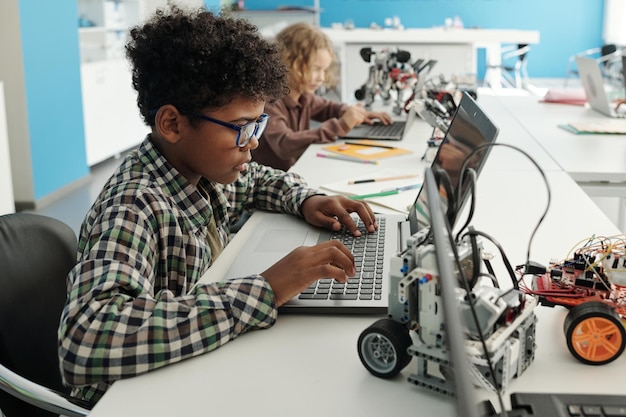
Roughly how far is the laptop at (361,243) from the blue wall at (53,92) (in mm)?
3042

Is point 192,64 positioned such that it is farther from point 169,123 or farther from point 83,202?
point 83,202

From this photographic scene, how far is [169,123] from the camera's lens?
4.33 ft

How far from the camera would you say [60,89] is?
4.61m

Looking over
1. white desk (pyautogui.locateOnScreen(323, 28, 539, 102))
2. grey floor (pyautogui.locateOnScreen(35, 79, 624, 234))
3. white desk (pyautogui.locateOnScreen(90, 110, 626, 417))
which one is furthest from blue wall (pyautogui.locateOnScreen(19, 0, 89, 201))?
white desk (pyautogui.locateOnScreen(90, 110, 626, 417))

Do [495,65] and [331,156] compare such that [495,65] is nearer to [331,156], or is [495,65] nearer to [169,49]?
[331,156]

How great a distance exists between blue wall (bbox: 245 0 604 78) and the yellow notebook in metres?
7.59

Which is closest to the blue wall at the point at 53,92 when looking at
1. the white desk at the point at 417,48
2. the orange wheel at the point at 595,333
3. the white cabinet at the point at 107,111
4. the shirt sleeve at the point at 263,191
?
the white cabinet at the point at 107,111

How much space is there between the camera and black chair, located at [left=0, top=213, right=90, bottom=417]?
1122 millimetres

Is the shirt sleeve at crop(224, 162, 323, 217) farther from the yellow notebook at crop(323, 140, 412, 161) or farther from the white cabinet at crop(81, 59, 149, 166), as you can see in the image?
the white cabinet at crop(81, 59, 149, 166)

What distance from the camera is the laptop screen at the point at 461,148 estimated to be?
104 cm

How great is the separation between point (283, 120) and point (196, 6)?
4.34 feet

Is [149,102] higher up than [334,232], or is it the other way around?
[149,102]

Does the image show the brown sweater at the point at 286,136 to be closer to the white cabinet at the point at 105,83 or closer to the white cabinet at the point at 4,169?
the white cabinet at the point at 4,169

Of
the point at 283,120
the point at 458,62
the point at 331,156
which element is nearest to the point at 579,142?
the point at 331,156
